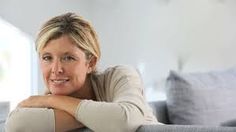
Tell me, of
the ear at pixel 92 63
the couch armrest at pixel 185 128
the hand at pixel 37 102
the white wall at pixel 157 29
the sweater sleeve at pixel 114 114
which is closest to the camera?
the couch armrest at pixel 185 128

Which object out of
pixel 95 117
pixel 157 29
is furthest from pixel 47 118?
pixel 157 29

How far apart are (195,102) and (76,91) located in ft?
3.14

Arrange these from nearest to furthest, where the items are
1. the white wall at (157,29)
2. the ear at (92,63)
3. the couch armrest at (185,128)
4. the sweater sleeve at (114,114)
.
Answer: the couch armrest at (185,128)
the sweater sleeve at (114,114)
the ear at (92,63)
the white wall at (157,29)

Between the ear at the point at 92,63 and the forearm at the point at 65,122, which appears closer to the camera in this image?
the forearm at the point at 65,122

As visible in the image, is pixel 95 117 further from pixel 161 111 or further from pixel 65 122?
pixel 161 111

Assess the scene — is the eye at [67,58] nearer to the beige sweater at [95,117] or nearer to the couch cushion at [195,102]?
the beige sweater at [95,117]

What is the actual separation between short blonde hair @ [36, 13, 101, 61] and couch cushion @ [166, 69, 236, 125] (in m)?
0.90

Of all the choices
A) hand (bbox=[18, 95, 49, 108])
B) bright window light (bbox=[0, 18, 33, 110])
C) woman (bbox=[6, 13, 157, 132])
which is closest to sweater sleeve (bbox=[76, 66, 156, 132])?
woman (bbox=[6, 13, 157, 132])

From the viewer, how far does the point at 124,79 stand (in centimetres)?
134

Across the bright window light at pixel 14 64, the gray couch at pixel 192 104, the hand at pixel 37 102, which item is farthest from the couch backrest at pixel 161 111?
the bright window light at pixel 14 64

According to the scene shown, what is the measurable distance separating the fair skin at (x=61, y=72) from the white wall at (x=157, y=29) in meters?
1.65

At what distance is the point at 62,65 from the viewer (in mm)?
1264

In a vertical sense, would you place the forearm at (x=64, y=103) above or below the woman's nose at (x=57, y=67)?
below

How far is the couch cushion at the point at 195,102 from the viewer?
2148 millimetres
